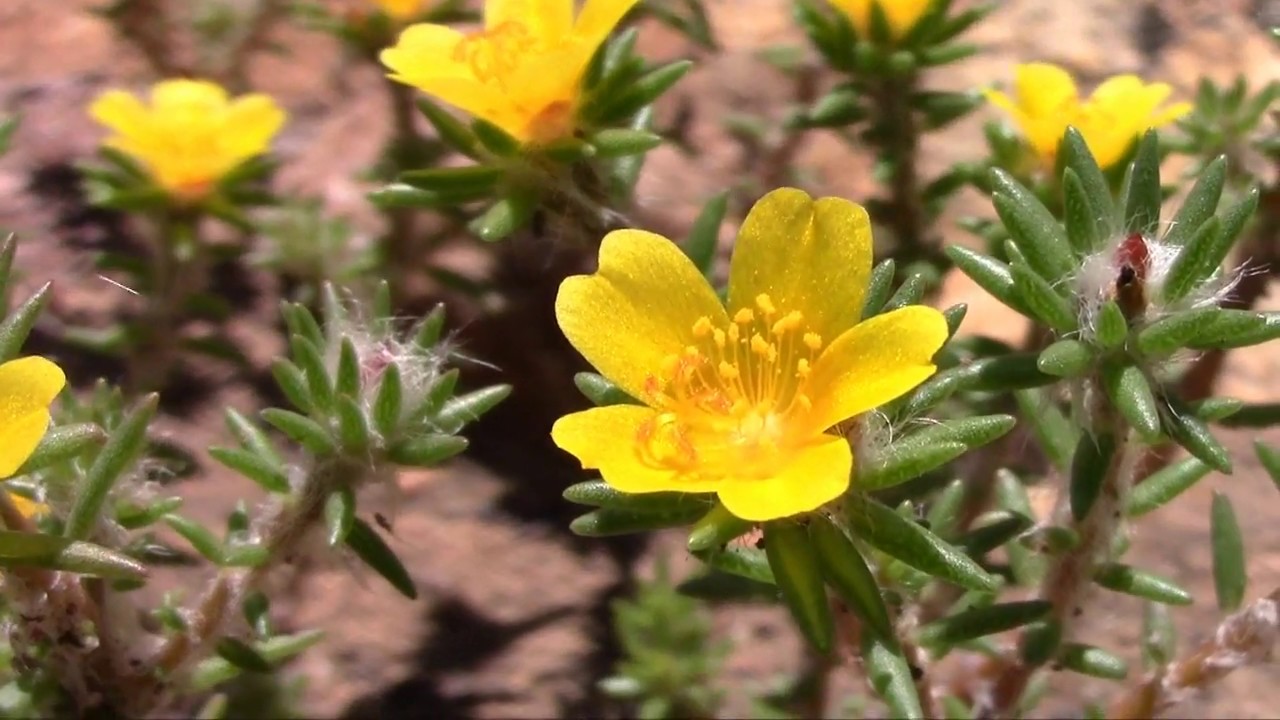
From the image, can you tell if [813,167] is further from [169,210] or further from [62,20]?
[62,20]

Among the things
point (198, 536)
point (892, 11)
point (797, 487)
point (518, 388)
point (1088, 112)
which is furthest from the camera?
point (518, 388)

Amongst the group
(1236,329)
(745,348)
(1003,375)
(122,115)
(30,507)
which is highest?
(1236,329)

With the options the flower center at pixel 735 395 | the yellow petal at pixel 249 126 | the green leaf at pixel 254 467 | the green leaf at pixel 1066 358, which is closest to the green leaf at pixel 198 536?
the green leaf at pixel 254 467

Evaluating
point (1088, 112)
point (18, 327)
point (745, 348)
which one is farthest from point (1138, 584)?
point (18, 327)

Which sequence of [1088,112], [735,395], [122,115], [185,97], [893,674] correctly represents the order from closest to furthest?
1. [893,674]
2. [735,395]
3. [1088,112]
4. [122,115]
5. [185,97]

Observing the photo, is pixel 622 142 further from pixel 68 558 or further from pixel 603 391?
pixel 68 558

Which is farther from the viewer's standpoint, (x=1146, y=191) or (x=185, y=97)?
(x=185, y=97)

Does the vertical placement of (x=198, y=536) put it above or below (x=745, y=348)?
below

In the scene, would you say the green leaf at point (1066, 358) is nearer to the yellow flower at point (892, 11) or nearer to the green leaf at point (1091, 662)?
the green leaf at point (1091, 662)
